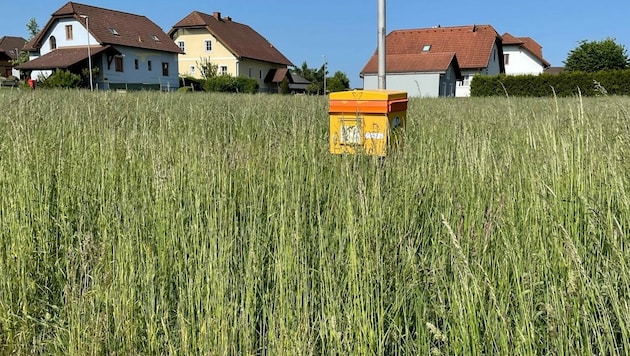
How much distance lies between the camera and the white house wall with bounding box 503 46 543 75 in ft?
186

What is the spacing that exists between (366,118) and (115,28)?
41152mm

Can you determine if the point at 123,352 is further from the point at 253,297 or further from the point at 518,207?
the point at 518,207

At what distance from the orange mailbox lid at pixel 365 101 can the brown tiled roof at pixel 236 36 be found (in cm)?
4734

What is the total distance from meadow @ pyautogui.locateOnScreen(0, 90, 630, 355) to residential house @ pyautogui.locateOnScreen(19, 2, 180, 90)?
34.2 m

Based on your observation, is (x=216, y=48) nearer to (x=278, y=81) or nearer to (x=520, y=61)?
(x=278, y=81)

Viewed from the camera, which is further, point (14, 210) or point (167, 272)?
point (14, 210)

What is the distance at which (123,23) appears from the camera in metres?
40.6

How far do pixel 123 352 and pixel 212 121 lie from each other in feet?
17.9

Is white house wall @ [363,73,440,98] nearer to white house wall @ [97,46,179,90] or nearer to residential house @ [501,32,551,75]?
white house wall @ [97,46,179,90]

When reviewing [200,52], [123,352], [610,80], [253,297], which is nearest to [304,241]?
[253,297]

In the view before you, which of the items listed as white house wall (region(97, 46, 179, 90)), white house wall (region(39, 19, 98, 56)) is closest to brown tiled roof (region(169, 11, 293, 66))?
white house wall (region(97, 46, 179, 90))

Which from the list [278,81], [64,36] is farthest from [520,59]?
[64,36]

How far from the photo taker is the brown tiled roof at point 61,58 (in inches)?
1370

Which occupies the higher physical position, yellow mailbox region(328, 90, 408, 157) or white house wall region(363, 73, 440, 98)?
white house wall region(363, 73, 440, 98)
